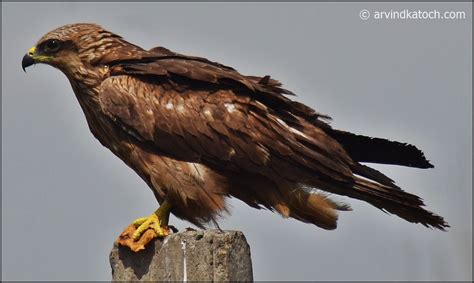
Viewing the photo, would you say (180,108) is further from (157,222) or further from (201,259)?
(201,259)

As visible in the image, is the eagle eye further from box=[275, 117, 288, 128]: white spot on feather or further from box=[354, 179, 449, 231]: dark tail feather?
box=[354, 179, 449, 231]: dark tail feather

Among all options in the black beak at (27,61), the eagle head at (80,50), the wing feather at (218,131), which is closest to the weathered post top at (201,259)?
the wing feather at (218,131)

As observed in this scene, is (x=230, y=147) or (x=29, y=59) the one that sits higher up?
(x=29, y=59)

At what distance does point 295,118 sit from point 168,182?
119 cm

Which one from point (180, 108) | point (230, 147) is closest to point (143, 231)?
point (230, 147)

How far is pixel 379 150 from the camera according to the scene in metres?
7.90

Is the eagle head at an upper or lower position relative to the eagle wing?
upper

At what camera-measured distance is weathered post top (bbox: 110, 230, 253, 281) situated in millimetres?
5629

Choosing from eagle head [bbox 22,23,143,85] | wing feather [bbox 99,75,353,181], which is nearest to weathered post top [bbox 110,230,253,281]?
wing feather [bbox 99,75,353,181]

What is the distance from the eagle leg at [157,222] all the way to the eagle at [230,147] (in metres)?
0.03

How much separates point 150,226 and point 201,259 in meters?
1.10

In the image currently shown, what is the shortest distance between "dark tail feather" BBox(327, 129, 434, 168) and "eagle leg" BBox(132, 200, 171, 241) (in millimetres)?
1510

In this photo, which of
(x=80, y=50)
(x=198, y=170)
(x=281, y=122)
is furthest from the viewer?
(x=80, y=50)

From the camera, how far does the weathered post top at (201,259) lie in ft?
18.5
